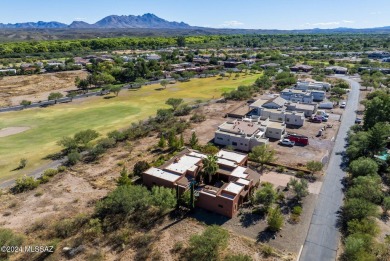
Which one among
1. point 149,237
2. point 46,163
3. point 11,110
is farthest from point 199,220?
point 11,110

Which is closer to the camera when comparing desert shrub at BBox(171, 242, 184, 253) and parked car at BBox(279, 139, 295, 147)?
desert shrub at BBox(171, 242, 184, 253)

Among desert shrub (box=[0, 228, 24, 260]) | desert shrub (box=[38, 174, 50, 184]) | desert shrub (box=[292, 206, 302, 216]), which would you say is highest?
desert shrub (box=[0, 228, 24, 260])

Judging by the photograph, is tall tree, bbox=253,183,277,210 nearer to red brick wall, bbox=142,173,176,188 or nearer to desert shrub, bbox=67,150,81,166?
red brick wall, bbox=142,173,176,188

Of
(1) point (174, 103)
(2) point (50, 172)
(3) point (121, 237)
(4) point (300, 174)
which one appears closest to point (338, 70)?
(1) point (174, 103)

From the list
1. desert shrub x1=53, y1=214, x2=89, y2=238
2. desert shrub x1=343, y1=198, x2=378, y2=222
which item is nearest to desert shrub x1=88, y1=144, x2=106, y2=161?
desert shrub x1=53, y1=214, x2=89, y2=238

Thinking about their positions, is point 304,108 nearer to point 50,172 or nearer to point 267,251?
point 267,251

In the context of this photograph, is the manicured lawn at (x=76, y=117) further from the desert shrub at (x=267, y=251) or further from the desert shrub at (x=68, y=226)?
the desert shrub at (x=267, y=251)
